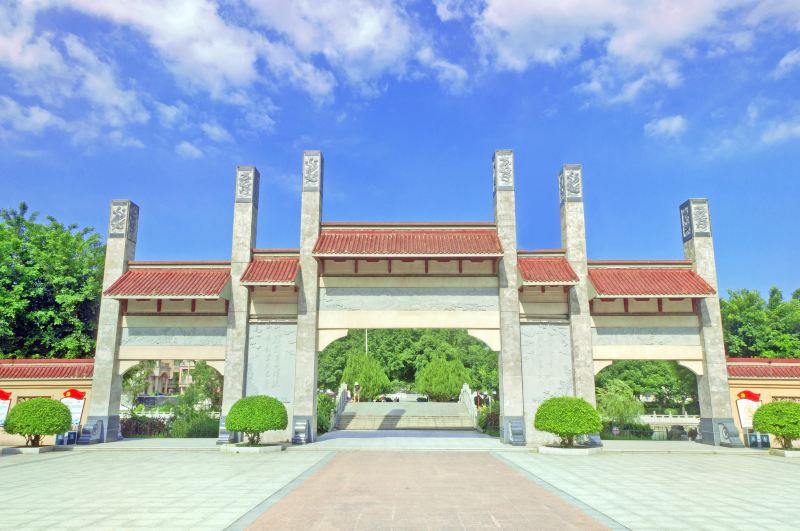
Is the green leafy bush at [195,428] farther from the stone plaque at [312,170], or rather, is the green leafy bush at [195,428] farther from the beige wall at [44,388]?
the stone plaque at [312,170]

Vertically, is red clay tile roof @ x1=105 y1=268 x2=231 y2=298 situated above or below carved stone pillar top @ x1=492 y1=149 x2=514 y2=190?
below

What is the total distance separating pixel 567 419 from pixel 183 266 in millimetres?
15120

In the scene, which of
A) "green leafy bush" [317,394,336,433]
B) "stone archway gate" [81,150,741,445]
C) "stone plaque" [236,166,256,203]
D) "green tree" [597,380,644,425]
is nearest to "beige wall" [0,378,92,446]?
"stone archway gate" [81,150,741,445]

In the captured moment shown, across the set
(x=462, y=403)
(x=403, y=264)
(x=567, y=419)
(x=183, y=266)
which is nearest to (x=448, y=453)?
(x=567, y=419)

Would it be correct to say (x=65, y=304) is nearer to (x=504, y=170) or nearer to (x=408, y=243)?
(x=408, y=243)

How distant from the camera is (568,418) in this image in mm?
16453

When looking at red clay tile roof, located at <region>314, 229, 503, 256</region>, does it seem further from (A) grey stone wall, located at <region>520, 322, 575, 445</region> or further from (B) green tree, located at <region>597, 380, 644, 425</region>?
(B) green tree, located at <region>597, 380, 644, 425</region>

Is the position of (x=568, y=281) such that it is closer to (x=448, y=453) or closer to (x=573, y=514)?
(x=448, y=453)

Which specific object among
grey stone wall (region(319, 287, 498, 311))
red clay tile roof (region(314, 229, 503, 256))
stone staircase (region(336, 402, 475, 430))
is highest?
red clay tile roof (region(314, 229, 503, 256))

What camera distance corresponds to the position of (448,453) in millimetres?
16516

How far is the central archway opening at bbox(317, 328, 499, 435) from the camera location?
1131 inches

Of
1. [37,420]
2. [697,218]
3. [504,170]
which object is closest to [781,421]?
[697,218]

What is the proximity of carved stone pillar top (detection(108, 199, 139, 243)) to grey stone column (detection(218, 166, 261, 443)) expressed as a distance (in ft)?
13.7

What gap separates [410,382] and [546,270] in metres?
38.9
